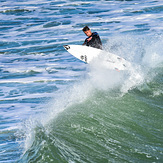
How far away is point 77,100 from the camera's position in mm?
9203

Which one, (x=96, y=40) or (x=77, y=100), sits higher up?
(x=96, y=40)

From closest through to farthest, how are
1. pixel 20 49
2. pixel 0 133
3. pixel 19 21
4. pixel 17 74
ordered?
1. pixel 0 133
2. pixel 17 74
3. pixel 20 49
4. pixel 19 21

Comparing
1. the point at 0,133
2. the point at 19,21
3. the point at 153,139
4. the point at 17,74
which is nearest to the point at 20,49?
the point at 17,74

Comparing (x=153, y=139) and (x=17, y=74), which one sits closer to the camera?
(x=153, y=139)

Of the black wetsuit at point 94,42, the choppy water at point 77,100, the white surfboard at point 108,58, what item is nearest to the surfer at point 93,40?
the black wetsuit at point 94,42

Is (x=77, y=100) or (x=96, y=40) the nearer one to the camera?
(x=77, y=100)

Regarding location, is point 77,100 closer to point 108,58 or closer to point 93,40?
point 108,58

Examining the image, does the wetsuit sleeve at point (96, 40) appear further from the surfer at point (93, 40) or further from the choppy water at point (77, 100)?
the choppy water at point (77, 100)

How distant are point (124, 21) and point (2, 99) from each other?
1372 cm

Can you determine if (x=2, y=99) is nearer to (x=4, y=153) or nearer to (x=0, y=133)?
(x=0, y=133)

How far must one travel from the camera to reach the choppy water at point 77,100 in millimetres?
6426

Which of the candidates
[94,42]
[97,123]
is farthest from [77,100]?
[94,42]

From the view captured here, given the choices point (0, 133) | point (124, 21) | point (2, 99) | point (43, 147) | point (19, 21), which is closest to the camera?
point (43, 147)

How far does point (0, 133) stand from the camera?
8344mm
